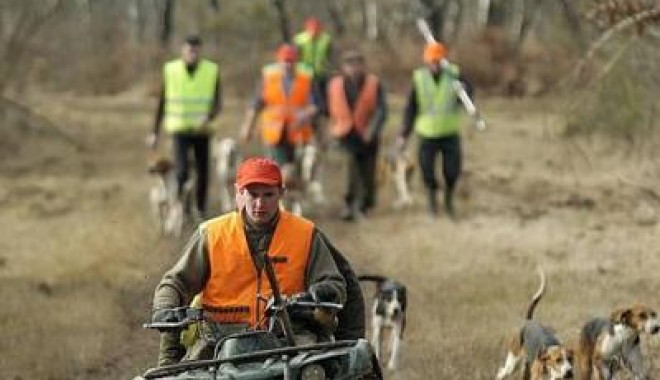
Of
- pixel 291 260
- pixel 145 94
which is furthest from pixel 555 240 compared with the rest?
pixel 145 94

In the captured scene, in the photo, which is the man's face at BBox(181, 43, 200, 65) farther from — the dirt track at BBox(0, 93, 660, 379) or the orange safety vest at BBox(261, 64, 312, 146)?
the dirt track at BBox(0, 93, 660, 379)

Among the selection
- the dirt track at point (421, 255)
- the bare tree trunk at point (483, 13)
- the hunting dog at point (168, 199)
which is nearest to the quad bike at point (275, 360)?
the dirt track at point (421, 255)

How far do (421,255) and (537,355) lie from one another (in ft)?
21.0

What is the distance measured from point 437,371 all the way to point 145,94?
3641cm

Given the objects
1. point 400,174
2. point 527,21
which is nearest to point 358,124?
point 400,174

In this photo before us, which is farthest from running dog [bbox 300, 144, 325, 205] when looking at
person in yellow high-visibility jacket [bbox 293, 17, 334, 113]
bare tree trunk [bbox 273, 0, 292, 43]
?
bare tree trunk [bbox 273, 0, 292, 43]

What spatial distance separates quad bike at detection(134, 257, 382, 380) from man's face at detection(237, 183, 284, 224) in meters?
0.47

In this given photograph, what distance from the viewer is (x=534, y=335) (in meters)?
10.7

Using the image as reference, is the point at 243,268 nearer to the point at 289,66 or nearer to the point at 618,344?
the point at 618,344

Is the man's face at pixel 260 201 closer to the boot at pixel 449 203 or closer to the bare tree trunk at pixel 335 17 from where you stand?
the boot at pixel 449 203

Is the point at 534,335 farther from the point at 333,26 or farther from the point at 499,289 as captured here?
the point at 333,26

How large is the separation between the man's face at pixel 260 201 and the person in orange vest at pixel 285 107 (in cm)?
1192

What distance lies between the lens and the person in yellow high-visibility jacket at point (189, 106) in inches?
734

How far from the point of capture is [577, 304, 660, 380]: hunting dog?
10.5 meters
